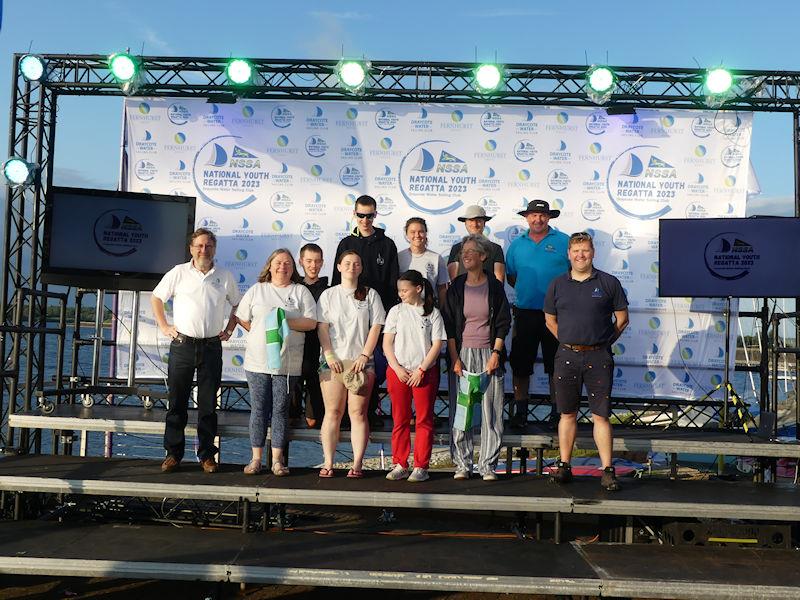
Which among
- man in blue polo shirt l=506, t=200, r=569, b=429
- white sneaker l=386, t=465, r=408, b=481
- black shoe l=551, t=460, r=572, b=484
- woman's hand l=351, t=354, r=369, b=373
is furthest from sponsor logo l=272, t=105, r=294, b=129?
black shoe l=551, t=460, r=572, b=484

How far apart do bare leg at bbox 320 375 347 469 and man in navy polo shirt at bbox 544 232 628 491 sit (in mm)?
1505

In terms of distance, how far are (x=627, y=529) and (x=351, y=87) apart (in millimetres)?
4703

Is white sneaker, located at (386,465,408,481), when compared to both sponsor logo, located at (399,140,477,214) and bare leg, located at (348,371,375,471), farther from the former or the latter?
sponsor logo, located at (399,140,477,214)

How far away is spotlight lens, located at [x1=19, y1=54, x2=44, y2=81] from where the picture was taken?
6789mm

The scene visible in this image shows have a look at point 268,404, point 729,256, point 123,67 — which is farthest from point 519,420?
point 123,67

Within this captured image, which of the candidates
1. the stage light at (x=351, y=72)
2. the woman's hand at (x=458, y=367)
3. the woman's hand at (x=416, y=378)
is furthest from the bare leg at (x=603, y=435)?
the stage light at (x=351, y=72)

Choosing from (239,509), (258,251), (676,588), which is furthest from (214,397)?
(676,588)

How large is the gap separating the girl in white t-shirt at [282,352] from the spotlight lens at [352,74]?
267 centimetres

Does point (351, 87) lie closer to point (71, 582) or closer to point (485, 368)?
point (485, 368)

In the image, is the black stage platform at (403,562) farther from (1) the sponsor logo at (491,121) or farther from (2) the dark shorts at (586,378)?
(1) the sponsor logo at (491,121)

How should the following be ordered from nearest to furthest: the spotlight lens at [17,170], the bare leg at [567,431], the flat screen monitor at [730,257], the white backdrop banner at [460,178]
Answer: the bare leg at [567,431] → the flat screen monitor at [730,257] → the spotlight lens at [17,170] → the white backdrop banner at [460,178]

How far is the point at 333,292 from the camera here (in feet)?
16.4

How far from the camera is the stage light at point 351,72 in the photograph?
22.7ft

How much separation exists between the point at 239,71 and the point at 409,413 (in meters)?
4.07
